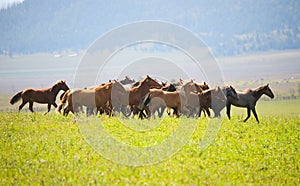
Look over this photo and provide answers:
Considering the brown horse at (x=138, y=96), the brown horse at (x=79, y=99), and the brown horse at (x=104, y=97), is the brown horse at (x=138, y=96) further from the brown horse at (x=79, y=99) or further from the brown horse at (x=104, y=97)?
the brown horse at (x=79, y=99)

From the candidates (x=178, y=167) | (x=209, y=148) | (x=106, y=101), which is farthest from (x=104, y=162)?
(x=106, y=101)

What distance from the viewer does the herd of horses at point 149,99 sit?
23.4m

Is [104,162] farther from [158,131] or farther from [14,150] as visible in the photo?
[158,131]

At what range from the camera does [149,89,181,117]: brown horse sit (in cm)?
2316

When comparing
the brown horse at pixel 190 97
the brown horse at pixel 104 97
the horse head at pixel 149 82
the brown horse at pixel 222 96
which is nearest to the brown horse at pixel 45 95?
the brown horse at pixel 104 97

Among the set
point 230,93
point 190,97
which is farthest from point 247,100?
point 190,97

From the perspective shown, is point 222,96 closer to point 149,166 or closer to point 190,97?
point 190,97

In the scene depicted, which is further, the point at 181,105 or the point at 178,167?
the point at 181,105

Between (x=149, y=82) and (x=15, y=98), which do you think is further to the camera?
(x=15, y=98)

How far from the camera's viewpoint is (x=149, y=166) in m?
16.1

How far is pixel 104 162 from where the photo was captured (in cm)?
1611

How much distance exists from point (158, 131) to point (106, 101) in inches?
161

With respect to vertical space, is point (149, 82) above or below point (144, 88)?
above

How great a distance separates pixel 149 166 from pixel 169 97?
295 inches
